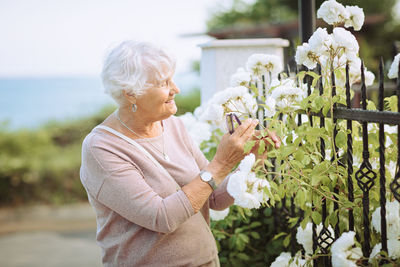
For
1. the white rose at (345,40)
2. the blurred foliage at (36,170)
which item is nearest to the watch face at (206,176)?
the white rose at (345,40)

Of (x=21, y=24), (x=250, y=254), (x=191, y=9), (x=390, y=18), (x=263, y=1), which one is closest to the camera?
(x=250, y=254)

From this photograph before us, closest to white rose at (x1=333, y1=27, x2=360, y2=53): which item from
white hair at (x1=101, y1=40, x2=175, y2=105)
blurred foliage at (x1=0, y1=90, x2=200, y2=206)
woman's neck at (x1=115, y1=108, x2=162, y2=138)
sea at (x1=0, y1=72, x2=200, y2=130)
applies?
white hair at (x1=101, y1=40, x2=175, y2=105)

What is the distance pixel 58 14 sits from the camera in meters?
56.7

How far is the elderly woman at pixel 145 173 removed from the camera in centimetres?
174

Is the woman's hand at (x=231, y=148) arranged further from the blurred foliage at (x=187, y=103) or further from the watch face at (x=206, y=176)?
the blurred foliage at (x=187, y=103)

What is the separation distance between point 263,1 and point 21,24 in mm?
Result: 44351

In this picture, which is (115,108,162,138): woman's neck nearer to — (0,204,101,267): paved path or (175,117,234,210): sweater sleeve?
(175,117,234,210): sweater sleeve

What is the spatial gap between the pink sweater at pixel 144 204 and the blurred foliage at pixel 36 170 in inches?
221

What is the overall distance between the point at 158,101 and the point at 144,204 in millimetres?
408

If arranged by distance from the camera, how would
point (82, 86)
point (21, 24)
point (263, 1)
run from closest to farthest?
point (263, 1) < point (21, 24) < point (82, 86)

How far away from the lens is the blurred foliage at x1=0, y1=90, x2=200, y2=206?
278 inches

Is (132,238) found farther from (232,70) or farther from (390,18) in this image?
(390,18)

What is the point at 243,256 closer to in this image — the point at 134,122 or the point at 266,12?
the point at 134,122

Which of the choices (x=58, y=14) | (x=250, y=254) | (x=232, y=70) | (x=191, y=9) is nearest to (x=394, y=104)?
(x=250, y=254)
